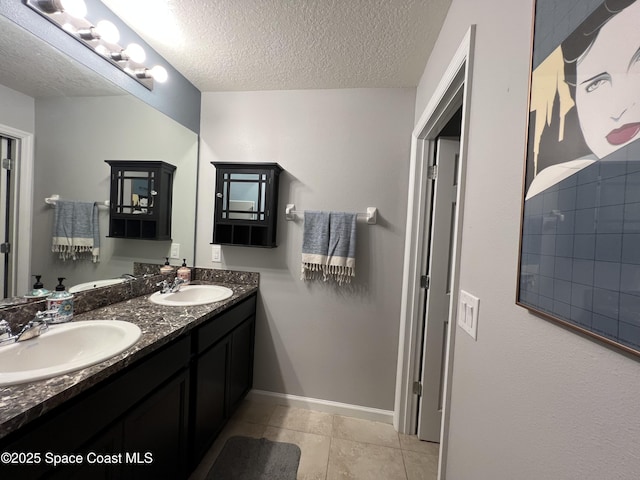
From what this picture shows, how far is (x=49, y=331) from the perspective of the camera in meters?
0.95

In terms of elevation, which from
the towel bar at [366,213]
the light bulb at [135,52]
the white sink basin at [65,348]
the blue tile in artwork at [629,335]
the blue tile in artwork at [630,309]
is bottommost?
the white sink basin at [65,348]

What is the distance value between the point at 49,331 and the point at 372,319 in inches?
67.0

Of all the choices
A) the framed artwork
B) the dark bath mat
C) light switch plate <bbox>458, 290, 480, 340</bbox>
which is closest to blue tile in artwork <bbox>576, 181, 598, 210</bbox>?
the framed artwork

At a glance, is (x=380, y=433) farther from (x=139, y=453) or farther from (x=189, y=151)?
(x=189, y=151)

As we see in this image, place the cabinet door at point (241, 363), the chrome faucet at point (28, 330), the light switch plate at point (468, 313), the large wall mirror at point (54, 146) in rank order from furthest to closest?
1. the cabinet door at point (241, 363)
2. the large wall mirror at point (54, 146)
3. the chrome faucet at point (28, 330)
4. the light switch plate at point (468, 313)

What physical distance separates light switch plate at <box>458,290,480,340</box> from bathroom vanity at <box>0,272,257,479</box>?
1.14m

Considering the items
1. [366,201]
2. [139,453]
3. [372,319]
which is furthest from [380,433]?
[366,201]

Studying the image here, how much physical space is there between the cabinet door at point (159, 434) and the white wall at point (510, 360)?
1.14m

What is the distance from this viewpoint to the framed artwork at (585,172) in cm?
33

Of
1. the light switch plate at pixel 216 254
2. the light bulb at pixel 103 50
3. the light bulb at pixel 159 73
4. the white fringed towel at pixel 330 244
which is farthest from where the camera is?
the light switch plate at pixel 216 254

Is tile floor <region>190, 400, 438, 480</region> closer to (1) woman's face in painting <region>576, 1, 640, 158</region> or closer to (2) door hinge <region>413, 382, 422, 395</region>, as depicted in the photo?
(2) door hinge <region>413, 382, 422, 395</region>

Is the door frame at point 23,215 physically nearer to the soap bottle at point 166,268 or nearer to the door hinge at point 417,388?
the soap bottle at point 166,268

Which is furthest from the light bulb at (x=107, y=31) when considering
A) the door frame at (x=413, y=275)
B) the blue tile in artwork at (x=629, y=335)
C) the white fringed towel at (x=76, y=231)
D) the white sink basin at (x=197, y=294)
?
the blue tile in artwork at (x=629, y=335)

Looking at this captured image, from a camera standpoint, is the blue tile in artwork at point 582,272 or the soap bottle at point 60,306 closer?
the blue tile in artwork at point 582,272
